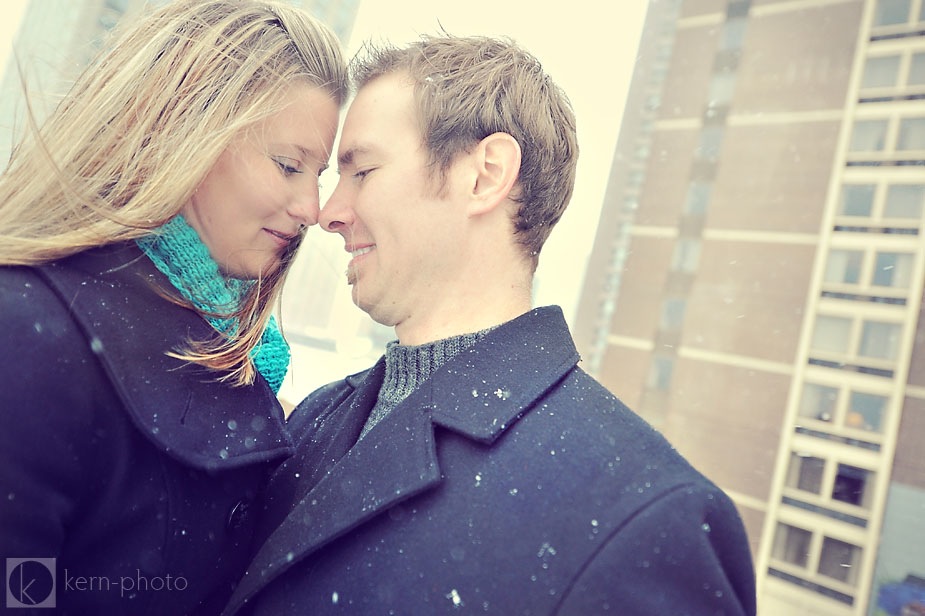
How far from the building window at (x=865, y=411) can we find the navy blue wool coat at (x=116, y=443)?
313cm

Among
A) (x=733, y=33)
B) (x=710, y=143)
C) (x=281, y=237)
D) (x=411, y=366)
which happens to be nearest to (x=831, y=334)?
(x=710, y=143)

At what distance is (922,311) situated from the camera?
276cm

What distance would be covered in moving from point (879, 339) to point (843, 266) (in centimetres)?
53

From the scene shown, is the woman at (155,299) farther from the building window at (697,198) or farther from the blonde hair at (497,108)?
the building window at (697,198)

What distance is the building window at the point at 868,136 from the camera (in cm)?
322

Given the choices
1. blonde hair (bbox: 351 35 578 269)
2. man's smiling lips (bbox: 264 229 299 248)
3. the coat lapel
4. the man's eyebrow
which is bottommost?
the coat lapel

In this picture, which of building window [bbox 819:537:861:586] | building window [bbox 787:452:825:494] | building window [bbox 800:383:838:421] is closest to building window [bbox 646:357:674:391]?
building window [bbox 800:383:838:421]

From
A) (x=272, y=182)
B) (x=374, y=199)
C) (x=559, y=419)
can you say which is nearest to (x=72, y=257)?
(x=272, y=182)

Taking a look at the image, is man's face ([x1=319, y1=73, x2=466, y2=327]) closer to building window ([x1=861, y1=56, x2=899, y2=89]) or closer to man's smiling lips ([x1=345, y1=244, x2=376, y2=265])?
man's smiling lips ([x1=345, y1=244, x2=376, y2=265])

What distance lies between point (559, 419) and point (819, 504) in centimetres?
300

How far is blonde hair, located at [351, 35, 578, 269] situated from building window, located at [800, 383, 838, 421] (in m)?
2.77

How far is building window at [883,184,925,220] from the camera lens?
298 centimetres

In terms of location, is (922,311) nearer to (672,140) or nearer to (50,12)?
(672,140)

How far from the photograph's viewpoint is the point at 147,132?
3.04ft
